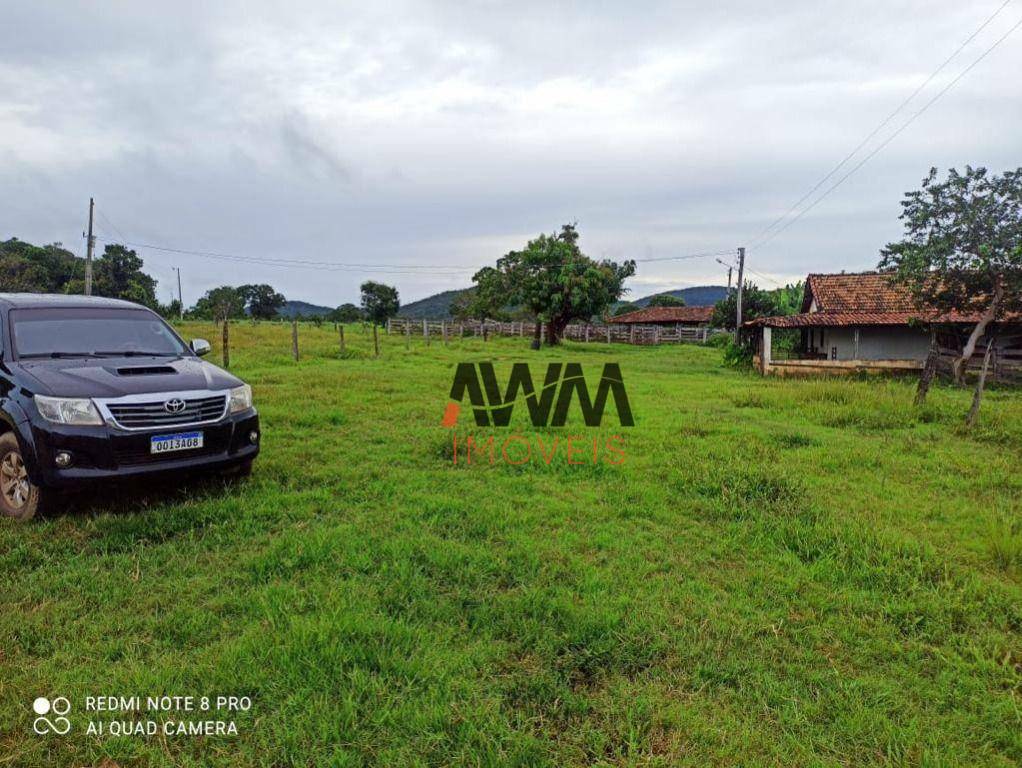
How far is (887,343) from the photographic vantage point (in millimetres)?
21250

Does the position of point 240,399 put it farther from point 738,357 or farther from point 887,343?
point 887,343

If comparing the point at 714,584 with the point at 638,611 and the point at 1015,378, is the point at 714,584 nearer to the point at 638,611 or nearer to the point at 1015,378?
the point at 638,611

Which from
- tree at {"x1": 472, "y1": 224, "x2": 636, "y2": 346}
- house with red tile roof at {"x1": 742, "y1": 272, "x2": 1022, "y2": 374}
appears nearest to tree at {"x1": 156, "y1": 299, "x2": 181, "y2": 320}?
tree at {"x1": 472, "y1": 224, "x2": 636, "y2": 346}

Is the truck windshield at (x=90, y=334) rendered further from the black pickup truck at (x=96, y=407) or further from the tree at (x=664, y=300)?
the tree at (x=664, y=300)

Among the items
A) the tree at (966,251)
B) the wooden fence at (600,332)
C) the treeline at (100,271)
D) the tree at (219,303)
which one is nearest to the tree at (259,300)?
the tree at (219,303)

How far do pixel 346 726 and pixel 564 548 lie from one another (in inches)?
80.4

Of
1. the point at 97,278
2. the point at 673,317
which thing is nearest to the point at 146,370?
the point at 673,317

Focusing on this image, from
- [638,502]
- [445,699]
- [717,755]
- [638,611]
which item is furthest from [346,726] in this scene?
[638,502]

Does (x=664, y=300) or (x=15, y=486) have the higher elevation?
(x=664, y=300)

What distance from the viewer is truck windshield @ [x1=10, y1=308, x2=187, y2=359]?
4410 millimetres

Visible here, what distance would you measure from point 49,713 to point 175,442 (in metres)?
2.18

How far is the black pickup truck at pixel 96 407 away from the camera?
3670mm

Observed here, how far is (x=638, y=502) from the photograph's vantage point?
16.0 feet

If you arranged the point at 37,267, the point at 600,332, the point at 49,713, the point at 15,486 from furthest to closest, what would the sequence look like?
1. the point at 37,267
2. the point at 600,332
3. the point at 15,486
4. the point at 49,713
